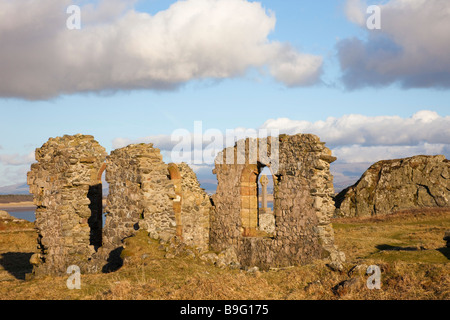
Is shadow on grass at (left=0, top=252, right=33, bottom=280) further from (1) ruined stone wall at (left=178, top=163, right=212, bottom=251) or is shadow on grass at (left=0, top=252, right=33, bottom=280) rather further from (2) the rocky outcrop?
(2) the rocky outcrop

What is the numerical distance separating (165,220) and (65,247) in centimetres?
409

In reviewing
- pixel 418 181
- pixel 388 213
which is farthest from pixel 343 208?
pixel 418 181

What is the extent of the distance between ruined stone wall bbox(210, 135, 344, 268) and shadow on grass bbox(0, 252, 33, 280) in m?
7.90

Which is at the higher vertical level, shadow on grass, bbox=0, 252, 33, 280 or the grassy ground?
the grassy ground

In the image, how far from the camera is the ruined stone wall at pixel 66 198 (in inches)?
599

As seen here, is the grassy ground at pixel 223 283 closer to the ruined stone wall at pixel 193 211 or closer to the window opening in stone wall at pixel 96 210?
the window opening in stone wall at pixel 96 210

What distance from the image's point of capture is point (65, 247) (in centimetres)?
1516

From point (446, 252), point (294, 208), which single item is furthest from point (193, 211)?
point (446, 252)

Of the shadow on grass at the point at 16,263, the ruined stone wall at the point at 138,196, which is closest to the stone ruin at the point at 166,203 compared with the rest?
the ruined stone wall at the point at 138,196

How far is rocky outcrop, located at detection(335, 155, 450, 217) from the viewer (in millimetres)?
36656

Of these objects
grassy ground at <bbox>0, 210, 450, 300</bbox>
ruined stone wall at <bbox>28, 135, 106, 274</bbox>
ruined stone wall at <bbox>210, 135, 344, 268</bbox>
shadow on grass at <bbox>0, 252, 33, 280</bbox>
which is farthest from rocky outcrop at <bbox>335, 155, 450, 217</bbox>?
ruined stone wall at <bbox>28, 135, 106, 274</bbox>

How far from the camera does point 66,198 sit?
15203 millimetres

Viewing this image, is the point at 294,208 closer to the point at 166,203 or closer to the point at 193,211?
the point at 166,203
